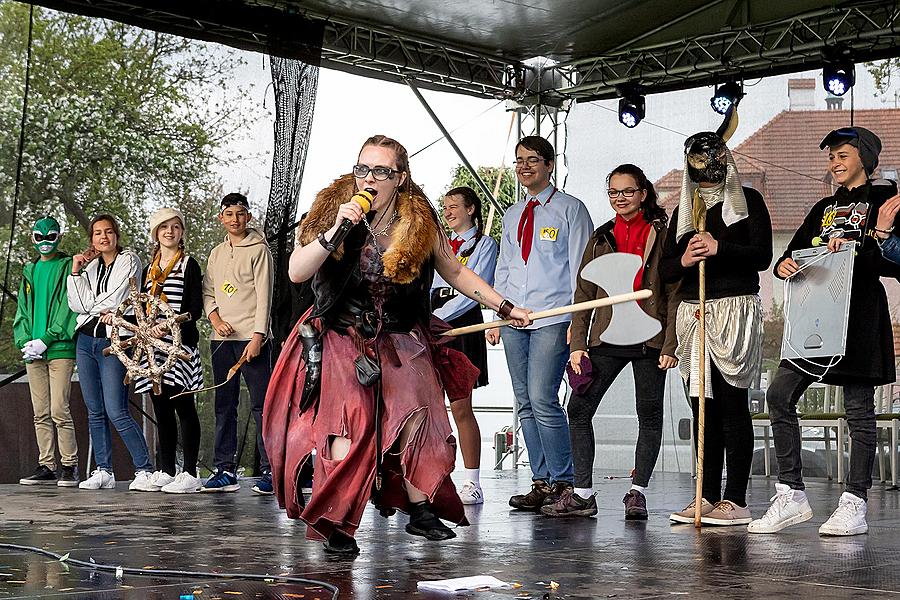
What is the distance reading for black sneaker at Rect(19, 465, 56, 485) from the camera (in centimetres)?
814

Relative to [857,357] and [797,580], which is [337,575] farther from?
[857,357]

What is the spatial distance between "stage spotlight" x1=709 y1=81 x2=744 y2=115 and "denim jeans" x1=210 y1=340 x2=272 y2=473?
14.7 ft

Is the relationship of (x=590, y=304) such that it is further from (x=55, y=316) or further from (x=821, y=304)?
(x=55, y=316)

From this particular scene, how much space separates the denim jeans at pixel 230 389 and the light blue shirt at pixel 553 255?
197 centimetres

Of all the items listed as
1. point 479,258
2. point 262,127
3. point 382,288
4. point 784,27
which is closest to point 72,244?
point 262,127

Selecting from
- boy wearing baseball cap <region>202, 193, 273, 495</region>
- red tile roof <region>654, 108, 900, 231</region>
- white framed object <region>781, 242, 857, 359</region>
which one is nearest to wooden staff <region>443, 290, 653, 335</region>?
white framed object <region>781, 242, 857, 359</region>

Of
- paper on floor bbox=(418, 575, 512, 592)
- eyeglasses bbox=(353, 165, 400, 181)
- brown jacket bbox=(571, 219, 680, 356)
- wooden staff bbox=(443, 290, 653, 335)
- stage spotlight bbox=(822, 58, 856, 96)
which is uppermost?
stage spotlight bbox=(822, 58, 856, 96)

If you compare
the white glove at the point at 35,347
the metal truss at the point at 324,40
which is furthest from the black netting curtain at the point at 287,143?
the white glove at the point at 35,347

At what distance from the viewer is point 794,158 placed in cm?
984

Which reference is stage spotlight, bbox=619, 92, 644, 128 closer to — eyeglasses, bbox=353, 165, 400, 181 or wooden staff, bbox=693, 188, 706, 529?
wooden staff, bbox=693, 188, 706, 529

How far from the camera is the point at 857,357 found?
4.69 meters

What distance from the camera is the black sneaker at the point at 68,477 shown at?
775 centimetres

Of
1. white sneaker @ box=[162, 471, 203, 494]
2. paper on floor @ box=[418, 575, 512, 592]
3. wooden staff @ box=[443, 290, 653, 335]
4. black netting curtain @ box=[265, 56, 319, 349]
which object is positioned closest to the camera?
paper on floor @ box=[418, 575, 512, 592]

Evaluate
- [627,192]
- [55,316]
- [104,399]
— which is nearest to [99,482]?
[104,399]
